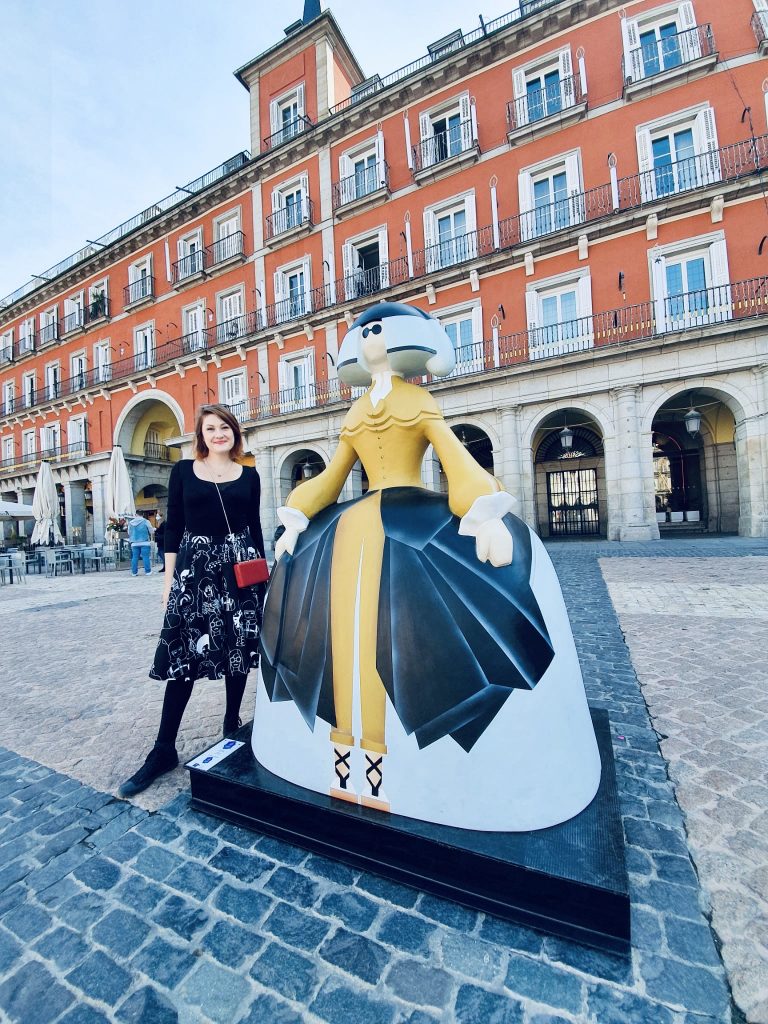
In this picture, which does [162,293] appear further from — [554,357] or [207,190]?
[554,357]

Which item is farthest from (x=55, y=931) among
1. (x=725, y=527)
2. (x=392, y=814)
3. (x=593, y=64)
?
(x=593, y=64)

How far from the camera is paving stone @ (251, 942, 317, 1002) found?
1.21 m

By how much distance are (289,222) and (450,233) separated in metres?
6.42

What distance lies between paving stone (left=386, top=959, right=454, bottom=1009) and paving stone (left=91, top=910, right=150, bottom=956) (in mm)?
777

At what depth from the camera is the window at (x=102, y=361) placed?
21.9 metres

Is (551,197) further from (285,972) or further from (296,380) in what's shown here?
(285,972)

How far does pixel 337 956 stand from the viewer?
1.30 m

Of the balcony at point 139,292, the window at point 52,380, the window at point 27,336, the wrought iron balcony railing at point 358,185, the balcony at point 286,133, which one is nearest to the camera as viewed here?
the wrought iron balcony railing at point 358,185

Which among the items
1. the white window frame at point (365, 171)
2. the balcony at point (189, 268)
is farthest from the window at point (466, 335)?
the balcony at point (189, 268)

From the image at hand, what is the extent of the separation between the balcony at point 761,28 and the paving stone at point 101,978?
18067 mm

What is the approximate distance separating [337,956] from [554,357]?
12.7 metres

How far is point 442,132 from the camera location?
1412 centimetres

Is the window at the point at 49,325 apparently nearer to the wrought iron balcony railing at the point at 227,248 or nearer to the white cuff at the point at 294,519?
the wrought iron balcony railing at the point at 227,248

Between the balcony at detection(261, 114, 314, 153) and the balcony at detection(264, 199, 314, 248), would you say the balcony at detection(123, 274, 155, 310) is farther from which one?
the balcony at detection(261, 114, 314, 153)
